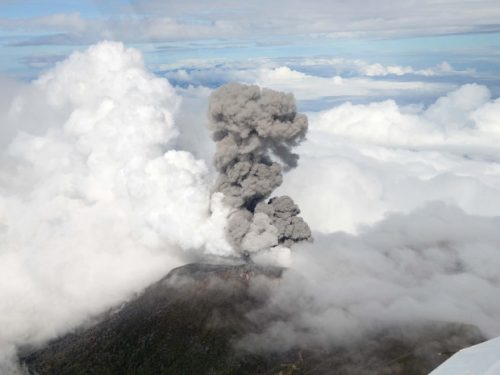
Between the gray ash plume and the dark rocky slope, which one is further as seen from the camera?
the gray ash plume

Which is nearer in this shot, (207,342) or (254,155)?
(207,342)

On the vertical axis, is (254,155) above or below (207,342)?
above

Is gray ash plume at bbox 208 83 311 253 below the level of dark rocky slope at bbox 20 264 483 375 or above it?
above

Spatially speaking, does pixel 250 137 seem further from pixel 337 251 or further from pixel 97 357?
pixel 97 357

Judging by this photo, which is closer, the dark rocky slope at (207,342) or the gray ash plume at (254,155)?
the dark rocky slope at (207,342)
